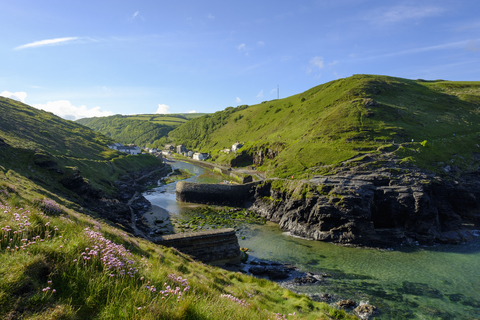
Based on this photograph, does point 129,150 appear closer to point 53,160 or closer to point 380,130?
point 53,160

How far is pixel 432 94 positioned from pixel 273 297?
12101 centimetres

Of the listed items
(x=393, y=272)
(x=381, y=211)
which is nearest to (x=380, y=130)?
(x=381, y=211)

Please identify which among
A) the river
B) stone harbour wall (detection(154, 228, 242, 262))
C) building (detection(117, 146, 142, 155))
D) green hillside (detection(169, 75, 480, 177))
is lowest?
the river

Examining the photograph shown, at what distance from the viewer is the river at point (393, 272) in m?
22.4

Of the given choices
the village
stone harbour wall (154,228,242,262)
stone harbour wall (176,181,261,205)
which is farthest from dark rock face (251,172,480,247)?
the village

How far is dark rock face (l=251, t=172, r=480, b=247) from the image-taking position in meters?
38.4

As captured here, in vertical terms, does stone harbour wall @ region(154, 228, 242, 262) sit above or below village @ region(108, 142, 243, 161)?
below

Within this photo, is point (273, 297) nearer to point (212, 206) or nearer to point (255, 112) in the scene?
point (212, 206)

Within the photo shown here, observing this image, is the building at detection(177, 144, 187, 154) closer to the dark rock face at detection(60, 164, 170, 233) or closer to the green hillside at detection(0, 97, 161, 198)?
the green hillside at detection(0, 97, 161, 198)

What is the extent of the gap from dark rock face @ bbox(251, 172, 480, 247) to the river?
259cm

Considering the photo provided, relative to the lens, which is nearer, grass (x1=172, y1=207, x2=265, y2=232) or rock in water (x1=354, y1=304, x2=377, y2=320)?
rock in water (x1=354, y1=304, x2=377, y2=320)

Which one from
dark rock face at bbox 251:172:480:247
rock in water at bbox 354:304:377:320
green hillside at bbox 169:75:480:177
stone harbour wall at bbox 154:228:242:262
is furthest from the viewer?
green hillside at bbox 169:75:480:177

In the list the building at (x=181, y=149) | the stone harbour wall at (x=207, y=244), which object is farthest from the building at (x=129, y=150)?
the stone harbour wall at (x=207, y=244)

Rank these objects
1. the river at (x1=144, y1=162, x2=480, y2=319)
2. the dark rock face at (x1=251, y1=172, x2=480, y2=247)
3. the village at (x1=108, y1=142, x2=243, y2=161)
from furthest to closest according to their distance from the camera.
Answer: the village at (x1=108, y1=142, x2=243, y2=161) → the dark rock face at (x1=251, y1=172, x2=480, y2=247) → the river at (x1=144, y1=162, x2=480, y2=319)
